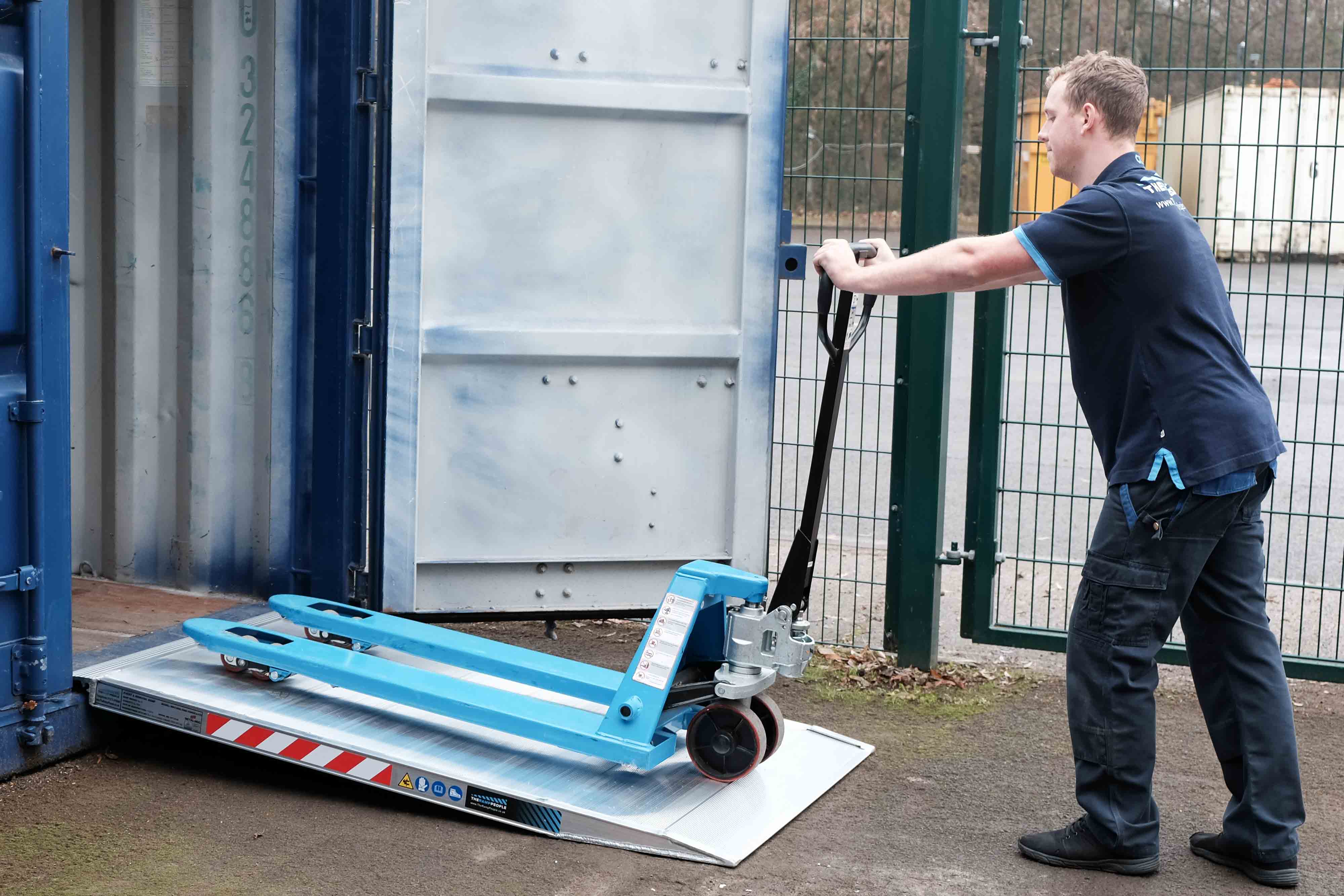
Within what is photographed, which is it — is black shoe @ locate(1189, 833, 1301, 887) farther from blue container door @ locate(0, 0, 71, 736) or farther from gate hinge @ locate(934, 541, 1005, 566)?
blue container door @ locate(0, 0, 71, 736)

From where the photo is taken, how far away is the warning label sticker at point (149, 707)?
12.9 ft

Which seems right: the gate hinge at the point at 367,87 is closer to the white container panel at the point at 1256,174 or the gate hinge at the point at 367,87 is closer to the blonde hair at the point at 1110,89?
the blonde hair at the point at 1110,89

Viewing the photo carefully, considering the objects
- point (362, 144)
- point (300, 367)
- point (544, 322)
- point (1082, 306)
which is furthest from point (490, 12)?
point (1082, 306)

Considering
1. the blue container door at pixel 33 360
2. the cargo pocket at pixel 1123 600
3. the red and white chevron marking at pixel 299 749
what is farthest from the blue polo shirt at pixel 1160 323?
the blue container door at pixel 33 360

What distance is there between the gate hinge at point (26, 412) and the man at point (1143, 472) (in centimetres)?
205

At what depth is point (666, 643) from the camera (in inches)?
146

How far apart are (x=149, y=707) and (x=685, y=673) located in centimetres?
151

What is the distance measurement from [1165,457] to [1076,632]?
18.8 inches

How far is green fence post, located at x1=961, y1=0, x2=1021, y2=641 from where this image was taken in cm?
475

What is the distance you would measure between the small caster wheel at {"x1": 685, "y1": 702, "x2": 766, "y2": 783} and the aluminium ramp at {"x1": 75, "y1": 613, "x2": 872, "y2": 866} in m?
0.08

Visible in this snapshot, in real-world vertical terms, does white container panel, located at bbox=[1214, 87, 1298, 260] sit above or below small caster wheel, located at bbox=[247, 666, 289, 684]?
above

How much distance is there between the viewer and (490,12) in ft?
15.0

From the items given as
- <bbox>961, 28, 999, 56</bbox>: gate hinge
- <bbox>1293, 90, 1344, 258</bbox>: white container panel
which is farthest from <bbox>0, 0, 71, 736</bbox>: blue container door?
<bbox>1293, 90, 1344, 258</bbox>: white container panel

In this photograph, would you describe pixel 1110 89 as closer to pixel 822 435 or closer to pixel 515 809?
pixel 822 435
